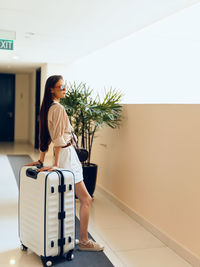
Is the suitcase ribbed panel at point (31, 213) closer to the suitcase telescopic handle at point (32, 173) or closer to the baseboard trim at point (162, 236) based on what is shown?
the suitcase telescopic handle at point (32, 173)

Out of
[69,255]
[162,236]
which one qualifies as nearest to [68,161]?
[69,255]

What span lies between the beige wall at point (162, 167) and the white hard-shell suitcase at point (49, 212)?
939 mm

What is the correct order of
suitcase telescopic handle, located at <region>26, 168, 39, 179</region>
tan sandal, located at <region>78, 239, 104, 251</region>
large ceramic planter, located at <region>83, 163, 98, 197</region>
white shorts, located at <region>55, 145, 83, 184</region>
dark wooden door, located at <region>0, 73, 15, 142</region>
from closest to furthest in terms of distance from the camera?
suitcase telescopic handle, located at <region>26, 168, 39, 179</region>
white shorts, located at <region>55, 145, 83, 184</region>
tan sandal, located at <region>78, 239, 104, 251</region>
large ceramic planter, located at <region>83, 163, 98, 197</region>
dark wooden door, located at <region>0, 73, 15, 142</region>

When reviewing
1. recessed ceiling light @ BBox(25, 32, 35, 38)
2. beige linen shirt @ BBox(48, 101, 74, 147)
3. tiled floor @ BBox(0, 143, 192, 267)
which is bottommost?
tiled floor @ BBox(0, 143, 192, 267)

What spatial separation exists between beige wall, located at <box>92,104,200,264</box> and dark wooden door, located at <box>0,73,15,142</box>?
7.96 metres

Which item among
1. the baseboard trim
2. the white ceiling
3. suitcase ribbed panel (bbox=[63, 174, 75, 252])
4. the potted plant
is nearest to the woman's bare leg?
suitcase ribbed panel (bbox=[63, 174, 75, 252])

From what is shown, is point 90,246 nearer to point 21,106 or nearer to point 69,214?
point 69,214

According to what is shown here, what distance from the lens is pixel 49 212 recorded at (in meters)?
2.47

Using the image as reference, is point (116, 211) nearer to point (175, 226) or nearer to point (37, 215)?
point (175, 226)

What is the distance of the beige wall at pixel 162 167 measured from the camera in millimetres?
2729

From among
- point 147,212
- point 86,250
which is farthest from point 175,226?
point 86,250

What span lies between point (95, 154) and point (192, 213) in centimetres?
259

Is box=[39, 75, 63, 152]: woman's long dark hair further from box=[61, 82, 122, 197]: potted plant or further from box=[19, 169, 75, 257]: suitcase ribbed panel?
box=[61, 82, 122, 197]: potted plant

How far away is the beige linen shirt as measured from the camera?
259cm
